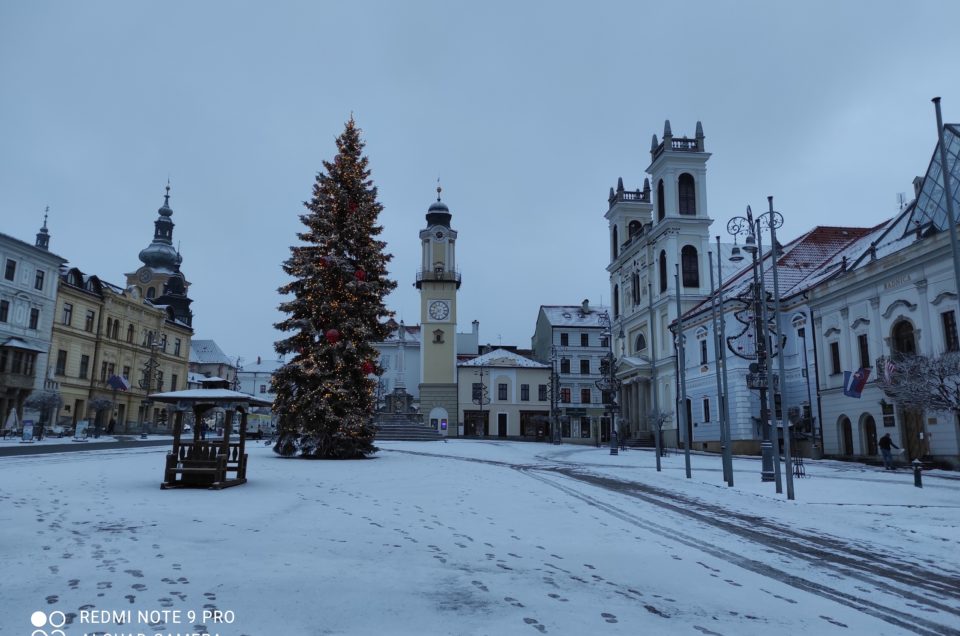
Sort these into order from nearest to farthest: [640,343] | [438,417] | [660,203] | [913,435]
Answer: [913,435] < [660,203] < [640,343] < [438,417]

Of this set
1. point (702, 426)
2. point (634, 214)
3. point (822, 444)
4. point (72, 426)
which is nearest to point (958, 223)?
point (822, 444)

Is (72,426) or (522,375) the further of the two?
(522,375)

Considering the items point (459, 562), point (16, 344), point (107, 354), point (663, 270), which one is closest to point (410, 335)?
point (107, 354)

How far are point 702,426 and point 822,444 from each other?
1161cm

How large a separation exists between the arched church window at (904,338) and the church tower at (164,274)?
7128 centimetres

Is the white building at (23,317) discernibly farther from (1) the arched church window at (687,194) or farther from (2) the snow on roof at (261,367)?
(2) the snow on roof at (261,367)

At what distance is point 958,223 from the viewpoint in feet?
81.8

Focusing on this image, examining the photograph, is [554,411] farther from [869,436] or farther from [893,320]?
[893,320]

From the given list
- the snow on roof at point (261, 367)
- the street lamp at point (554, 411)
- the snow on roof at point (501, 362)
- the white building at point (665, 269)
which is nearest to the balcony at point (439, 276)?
the snow on roof at point (501, 362)

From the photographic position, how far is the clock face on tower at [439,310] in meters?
70.9

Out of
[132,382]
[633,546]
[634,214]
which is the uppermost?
[634,214]

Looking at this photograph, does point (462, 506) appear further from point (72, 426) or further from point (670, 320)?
point (72, 426)

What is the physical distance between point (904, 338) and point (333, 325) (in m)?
23.8

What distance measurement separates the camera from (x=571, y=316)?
76500 mm
